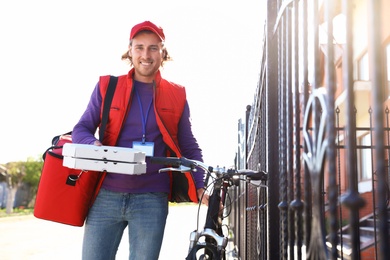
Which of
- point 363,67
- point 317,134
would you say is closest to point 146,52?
point 317,134

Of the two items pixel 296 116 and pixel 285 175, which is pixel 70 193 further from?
pixel 296 116

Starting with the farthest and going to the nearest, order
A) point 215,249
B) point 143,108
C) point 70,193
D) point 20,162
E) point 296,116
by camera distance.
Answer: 1. point 20,162
2. point 143,108
3. point 70,193
4. point 215,249
5. point 296,116

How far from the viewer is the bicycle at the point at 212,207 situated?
8.83ft

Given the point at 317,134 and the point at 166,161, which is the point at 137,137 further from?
the point at 317,134

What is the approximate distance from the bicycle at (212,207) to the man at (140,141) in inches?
10.4

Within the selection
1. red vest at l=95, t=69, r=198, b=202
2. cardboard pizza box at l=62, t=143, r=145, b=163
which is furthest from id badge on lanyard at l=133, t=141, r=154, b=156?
cardboard pizza box at l=62, t=143, r=145, b=163

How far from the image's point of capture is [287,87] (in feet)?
6.34

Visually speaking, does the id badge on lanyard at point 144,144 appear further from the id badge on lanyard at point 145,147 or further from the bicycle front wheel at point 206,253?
the bicycle front wheel at point 206,253

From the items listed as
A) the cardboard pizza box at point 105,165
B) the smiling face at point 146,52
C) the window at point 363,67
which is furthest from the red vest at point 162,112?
the window at point 363,67

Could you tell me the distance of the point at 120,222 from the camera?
9.92ft

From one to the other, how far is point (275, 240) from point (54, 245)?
1117cm

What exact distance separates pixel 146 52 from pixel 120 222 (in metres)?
1.06

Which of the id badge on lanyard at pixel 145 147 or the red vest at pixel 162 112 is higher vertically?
the red vest at pixel 162 112

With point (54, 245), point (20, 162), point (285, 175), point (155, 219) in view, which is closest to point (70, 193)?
point (155, 219)
